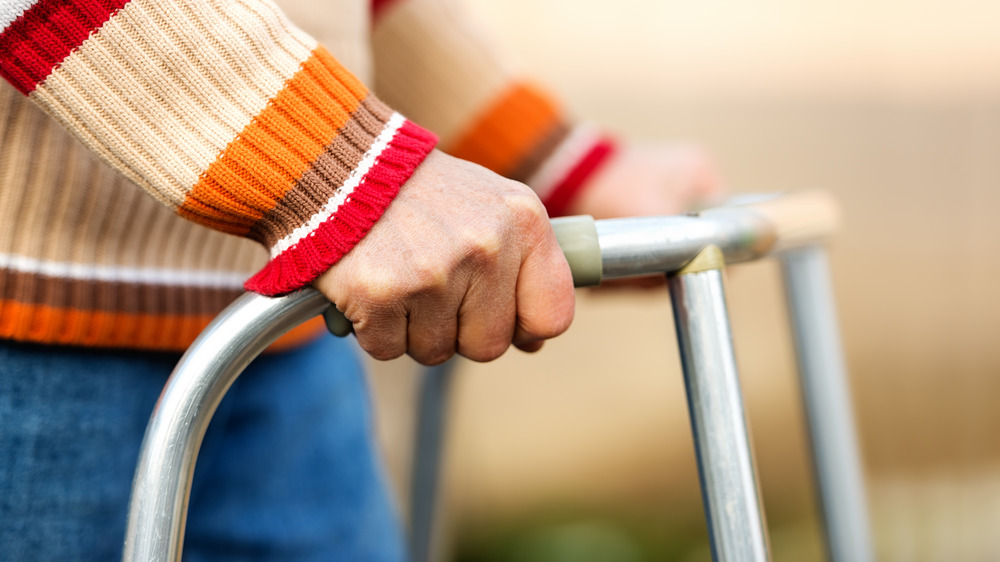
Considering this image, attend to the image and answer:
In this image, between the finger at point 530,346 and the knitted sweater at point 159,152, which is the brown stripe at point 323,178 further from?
the finger at point 530,346

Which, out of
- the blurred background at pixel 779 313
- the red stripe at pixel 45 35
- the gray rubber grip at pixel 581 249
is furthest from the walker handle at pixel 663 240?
the blurred background at pixel 779 313

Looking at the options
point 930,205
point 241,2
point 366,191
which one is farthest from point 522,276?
point 930,205

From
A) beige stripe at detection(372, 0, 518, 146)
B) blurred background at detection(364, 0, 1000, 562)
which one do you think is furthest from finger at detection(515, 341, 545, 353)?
blurred background at detection(364, 0, 1000, 562)

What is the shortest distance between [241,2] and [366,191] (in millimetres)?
109

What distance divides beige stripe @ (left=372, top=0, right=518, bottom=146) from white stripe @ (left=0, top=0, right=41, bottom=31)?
1.26 ft

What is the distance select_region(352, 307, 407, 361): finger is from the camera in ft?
1.15

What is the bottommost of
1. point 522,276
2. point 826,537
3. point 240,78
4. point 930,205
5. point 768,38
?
point 826,537

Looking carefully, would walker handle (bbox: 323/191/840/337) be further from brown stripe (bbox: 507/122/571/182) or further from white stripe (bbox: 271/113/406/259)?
brown stripe (bbox: 507/122/571/182)

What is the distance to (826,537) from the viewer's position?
2.17 feet

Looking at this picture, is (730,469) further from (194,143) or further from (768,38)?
(768,38)

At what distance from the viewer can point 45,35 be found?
341 millimetres

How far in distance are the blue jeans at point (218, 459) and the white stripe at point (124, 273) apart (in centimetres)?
5

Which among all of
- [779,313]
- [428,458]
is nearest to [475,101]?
[428,458]

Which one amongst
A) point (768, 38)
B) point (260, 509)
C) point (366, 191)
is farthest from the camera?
point (768, 38)
